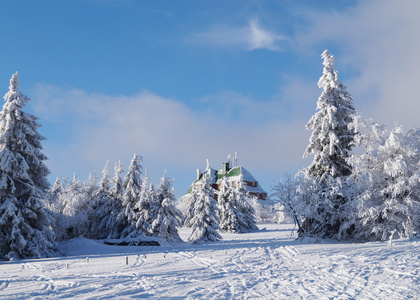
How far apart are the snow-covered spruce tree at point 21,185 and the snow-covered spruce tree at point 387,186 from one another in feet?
83.4

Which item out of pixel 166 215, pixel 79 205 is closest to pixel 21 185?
pixel 79 205

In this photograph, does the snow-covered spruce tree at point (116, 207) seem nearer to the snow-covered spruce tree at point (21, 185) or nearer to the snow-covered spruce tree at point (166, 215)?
the snow-covered spruce tree at point (166, 215)

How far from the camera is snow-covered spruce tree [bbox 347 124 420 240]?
2695 cm

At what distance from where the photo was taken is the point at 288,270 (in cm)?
1738

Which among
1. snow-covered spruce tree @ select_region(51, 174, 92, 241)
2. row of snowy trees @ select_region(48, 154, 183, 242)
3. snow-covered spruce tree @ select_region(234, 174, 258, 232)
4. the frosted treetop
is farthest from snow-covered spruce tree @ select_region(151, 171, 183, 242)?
the frosted treetop

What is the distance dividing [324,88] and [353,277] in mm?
20664

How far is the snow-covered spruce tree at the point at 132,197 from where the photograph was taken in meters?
38.2

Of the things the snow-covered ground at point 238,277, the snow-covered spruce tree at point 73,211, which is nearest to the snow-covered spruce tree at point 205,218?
the snow-covered spruce tree at point 73,211

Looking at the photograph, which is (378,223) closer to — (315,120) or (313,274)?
(315,120)

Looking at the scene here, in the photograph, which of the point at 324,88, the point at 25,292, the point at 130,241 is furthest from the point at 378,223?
the point at 25,292

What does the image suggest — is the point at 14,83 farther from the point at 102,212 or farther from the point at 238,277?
the point at 238,277

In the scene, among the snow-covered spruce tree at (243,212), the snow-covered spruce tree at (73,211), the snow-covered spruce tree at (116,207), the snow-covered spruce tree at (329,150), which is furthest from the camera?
the snow-covered spruce tree at (243,212)

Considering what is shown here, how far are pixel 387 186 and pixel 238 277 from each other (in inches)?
766

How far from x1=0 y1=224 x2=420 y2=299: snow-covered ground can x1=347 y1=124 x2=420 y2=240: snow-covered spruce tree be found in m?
3.69
